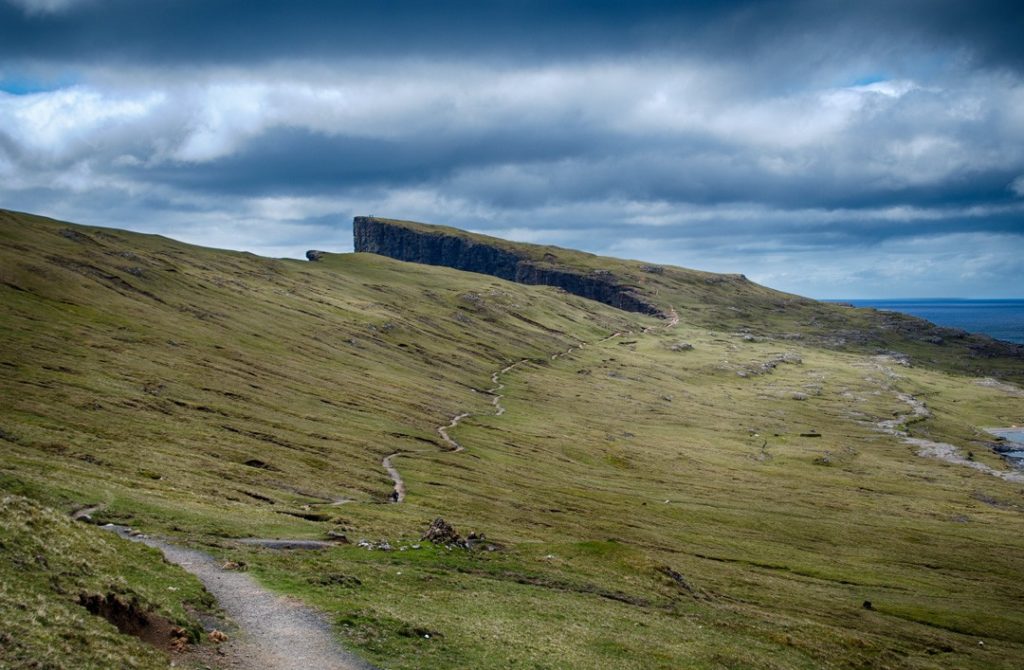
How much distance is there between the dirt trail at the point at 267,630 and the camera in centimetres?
3684

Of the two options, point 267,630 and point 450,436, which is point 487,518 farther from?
point 450,436

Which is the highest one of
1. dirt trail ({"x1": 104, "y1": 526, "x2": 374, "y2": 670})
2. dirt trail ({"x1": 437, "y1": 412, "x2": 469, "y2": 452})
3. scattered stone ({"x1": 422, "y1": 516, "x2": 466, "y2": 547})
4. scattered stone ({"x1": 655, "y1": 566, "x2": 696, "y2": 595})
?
dirt trail ({"x1": 104, "y1": 526, "x2": 374, "y2": 670})

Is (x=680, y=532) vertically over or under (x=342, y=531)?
under

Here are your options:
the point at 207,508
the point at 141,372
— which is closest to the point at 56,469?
the point at 207,508

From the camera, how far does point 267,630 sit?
40844 millimetres

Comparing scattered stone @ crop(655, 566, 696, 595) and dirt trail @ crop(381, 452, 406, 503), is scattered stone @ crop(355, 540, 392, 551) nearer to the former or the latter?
scattered stone @ crop(655, 566, 696, 595)

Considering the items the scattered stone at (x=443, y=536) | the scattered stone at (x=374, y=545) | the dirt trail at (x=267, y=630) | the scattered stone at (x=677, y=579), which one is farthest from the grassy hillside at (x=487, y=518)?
the scattered stone at (x=443, y=536)

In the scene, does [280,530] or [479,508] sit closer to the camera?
[280,530]

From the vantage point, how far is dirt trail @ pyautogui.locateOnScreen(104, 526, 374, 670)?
36844mm

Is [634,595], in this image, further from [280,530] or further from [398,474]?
[398,474]

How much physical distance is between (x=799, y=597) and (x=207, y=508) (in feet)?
222

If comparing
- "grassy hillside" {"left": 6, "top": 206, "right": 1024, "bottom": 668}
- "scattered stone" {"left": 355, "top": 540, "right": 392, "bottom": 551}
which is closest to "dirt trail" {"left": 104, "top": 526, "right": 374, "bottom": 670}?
"grassy hillside" {"left": 6, "top": 206, "right": 1024, "bottom": 668}

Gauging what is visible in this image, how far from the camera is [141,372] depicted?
150125 millimetres

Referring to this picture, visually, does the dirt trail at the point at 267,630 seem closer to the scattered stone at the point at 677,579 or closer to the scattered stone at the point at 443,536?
the scattered stone at the point at 443,536
